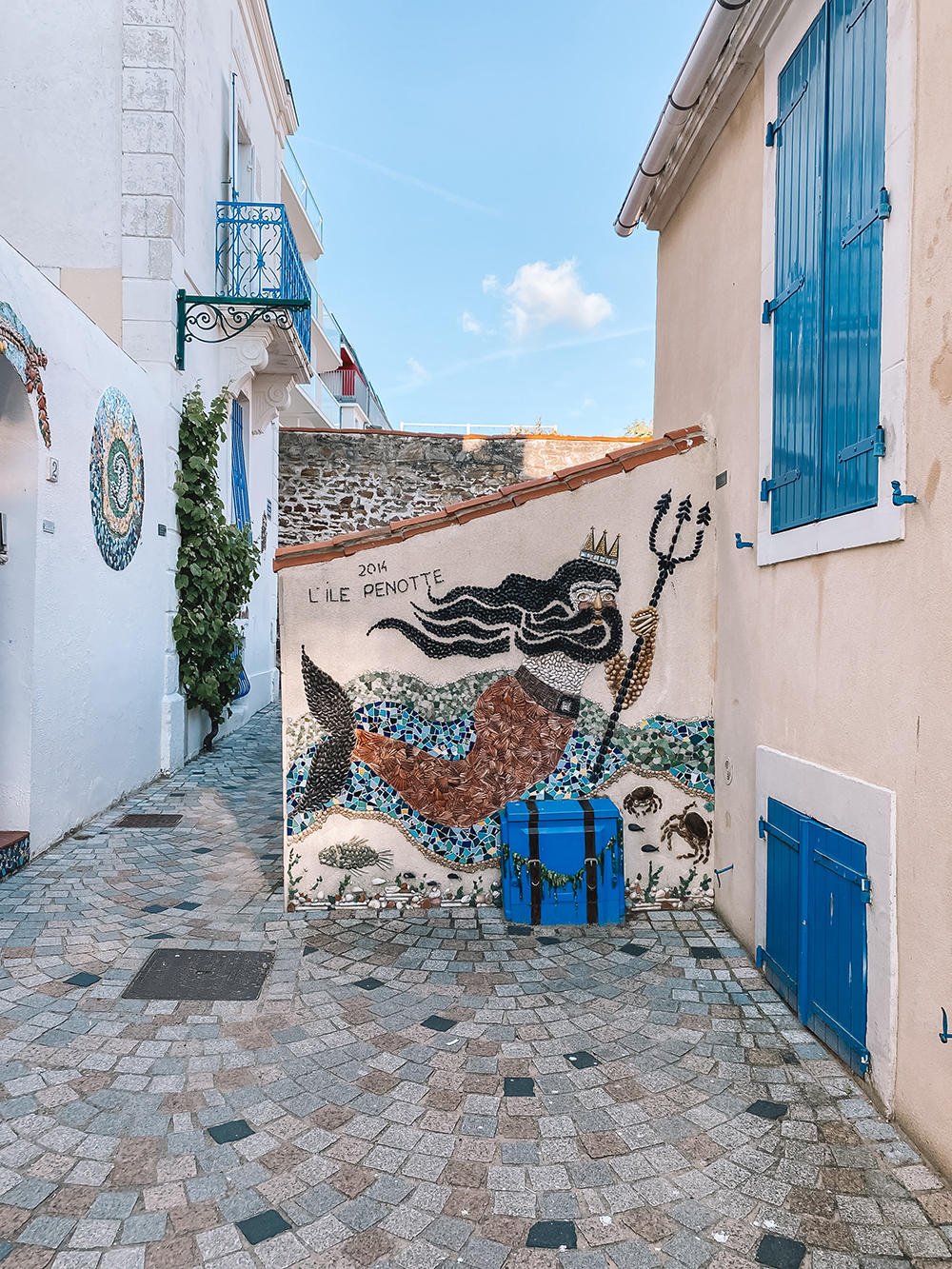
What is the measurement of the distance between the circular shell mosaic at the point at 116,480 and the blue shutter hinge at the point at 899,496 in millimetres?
5275

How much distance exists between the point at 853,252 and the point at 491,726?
9.25 ft

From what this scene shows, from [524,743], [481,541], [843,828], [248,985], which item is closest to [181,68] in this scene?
[481,541]

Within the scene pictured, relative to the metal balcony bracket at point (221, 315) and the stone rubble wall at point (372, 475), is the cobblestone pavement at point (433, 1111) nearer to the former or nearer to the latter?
the metal balcony bracket at point (221, 315)

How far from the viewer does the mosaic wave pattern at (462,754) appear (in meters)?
4.39

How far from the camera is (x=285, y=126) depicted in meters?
13.3

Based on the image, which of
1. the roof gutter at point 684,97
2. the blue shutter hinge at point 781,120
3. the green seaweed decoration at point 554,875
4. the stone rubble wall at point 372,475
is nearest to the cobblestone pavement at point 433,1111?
the green seaweed decoration at point 554,875

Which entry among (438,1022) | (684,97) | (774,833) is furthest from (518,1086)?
(684,97)

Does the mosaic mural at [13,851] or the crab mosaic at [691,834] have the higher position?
the crab mosaic at [691,834]

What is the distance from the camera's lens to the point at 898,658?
2.58 meters

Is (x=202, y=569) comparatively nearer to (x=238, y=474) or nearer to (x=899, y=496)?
(x=238, y=474)

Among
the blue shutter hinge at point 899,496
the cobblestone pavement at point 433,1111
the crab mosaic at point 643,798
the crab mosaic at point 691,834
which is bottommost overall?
the cobblestone pavement at point 433,1111

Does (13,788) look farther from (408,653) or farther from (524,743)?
(524,743)

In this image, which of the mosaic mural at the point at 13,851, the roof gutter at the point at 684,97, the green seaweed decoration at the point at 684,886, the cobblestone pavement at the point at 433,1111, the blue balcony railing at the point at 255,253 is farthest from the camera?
the blue balcony railing at the point at 255,253

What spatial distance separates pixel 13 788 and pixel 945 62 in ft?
18.9
